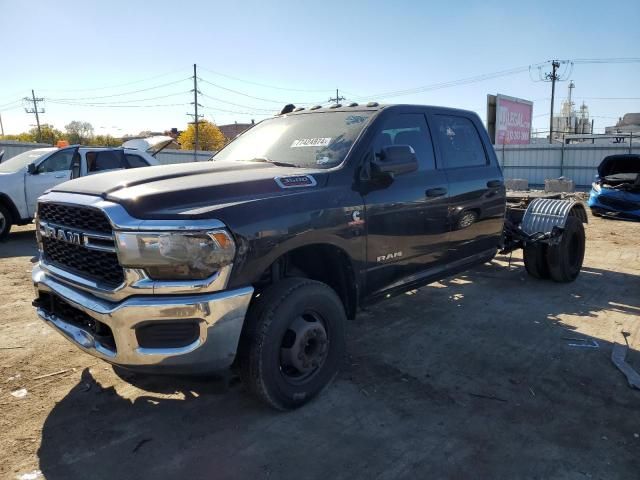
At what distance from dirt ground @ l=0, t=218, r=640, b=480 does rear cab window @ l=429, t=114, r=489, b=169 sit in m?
1.58

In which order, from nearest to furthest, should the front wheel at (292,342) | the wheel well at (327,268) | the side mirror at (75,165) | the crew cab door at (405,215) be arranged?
the front wheel at (292,342) → the wheel well at (327,268) → the crew cab door at (405,215) → the side mirror at (75,165)

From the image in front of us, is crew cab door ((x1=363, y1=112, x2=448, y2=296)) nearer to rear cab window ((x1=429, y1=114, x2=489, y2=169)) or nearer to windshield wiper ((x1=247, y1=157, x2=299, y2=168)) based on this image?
rear cab window ((x1=429, y1=114, x2=489, y2=169))

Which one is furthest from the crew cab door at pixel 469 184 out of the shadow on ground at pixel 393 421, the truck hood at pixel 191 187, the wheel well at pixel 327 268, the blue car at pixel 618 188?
the blue car at pixel 618 188

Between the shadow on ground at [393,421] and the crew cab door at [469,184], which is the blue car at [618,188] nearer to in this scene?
the crew cab door at [469,184]

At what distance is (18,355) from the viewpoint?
4.06 m

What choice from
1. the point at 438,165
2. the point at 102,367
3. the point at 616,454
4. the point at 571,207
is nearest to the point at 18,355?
the point at 102,367

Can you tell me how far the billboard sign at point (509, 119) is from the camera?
29016 mm

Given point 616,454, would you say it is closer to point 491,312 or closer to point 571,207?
point 491,312

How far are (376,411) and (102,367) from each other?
7.08ft

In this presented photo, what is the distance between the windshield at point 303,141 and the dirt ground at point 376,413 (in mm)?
1645

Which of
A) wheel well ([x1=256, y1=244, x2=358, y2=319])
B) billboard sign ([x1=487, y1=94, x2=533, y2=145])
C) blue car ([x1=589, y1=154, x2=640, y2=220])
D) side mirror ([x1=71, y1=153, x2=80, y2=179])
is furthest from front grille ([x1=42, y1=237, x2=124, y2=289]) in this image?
billboard sign ([x1=487, y1=94, x2=533, y2=145])

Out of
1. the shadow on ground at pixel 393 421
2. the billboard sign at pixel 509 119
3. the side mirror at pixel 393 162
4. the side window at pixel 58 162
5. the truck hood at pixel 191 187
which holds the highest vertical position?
the billboard sign at pixel 509 119

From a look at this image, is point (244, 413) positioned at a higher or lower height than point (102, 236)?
lower

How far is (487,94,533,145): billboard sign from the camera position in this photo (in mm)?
29016
